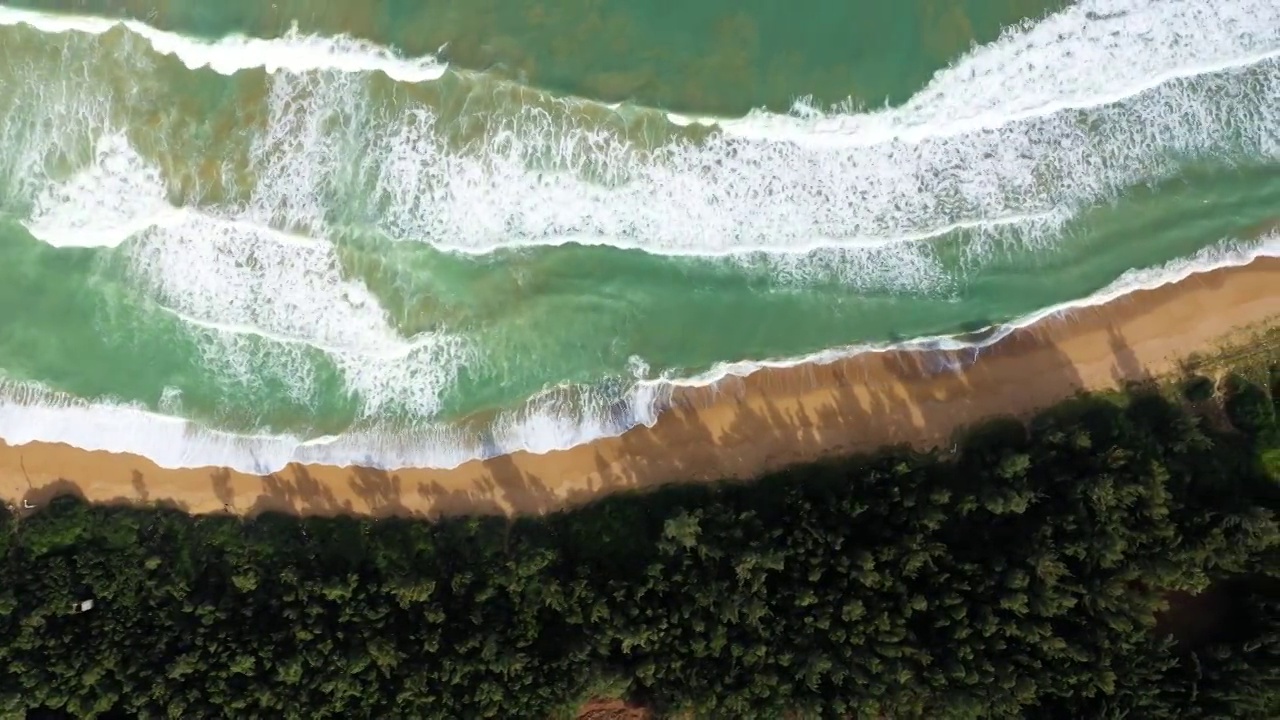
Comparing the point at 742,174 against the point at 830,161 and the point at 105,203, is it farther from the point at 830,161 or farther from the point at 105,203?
the point at 105,203

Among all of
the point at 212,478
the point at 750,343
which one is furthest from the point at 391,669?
the point at 750,343

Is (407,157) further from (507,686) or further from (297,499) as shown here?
(507,686)

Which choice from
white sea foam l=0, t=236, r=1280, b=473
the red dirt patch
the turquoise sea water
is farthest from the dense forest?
the turquoise sea water

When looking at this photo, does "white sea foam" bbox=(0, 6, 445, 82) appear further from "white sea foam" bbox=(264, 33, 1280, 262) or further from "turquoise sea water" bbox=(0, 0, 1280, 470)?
"white sea foam" bbox=(264, 33, 1280, 262)

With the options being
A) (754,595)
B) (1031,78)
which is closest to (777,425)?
(754,595)

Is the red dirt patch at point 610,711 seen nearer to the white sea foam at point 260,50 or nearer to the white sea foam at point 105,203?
the white sea foam at point 105,203

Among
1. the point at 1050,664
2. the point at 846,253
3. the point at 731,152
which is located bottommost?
the point at 1050,664
